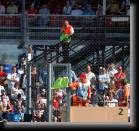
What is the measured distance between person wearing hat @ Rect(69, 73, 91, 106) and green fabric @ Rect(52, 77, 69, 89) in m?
0.14

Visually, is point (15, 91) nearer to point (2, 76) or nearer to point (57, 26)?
point (2, 76)

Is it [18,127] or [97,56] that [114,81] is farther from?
[18,127]

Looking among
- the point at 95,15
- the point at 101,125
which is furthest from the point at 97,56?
the point at 101,125

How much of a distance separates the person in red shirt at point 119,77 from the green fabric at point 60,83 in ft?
6.33

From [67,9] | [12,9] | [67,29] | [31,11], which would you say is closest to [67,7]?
[67,9]

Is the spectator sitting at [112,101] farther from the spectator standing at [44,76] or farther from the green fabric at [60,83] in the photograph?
the spectator standing at [44,76]

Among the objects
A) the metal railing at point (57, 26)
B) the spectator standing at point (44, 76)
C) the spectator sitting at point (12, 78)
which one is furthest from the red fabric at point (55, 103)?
the metal railing at point (57, 26)

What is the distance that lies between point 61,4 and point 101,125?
11.5 m

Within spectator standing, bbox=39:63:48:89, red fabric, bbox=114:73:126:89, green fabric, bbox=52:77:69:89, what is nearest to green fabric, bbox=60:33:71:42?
red fabric, bbox=114:73:126:89

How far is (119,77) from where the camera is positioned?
15055 mm

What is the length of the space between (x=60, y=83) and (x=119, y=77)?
102 inches

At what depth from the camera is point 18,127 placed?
322 inches

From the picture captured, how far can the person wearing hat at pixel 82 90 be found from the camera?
44.0 ft

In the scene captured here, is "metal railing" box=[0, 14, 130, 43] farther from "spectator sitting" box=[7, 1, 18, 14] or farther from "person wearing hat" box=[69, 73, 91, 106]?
"person wearing hat" box=[69, 73, 91, 106]
